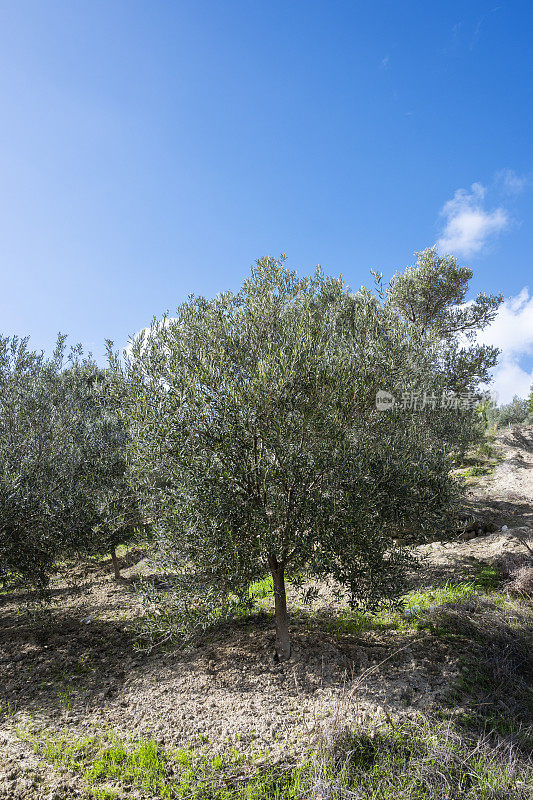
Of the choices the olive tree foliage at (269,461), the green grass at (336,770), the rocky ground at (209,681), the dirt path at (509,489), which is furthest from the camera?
the dirt path at (509,489)

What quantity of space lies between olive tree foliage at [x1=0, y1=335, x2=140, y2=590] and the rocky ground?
7.04 ft

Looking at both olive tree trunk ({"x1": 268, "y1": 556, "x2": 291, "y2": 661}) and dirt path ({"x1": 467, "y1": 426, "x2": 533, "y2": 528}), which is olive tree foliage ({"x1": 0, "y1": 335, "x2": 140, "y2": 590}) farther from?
dirt path ({"x1": 467, "y1": 426, "x2": 533, "y2": 528})

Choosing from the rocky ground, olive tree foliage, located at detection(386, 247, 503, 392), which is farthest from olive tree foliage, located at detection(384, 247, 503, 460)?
the rocky ground

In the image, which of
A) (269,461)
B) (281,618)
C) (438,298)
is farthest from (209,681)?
(438,298)

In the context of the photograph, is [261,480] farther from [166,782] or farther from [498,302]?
[498,302]

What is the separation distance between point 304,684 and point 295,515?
3788 mm

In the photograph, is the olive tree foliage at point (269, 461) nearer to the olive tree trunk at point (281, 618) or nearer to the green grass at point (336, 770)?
the olive tree trunk at point (281, 618)

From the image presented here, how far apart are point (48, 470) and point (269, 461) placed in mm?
8426

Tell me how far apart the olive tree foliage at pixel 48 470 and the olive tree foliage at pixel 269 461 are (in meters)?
2.89

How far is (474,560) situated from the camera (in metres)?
14.8

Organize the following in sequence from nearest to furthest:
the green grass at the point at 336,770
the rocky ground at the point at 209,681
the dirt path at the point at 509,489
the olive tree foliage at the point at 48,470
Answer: the green grass at the point at 336,770 < the rocky ground at the point at 209,681 < the olive tree foliage at the point at 48,470 < the dirt path at the point at 509,489

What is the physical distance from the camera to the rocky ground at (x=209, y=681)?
7.16 meters

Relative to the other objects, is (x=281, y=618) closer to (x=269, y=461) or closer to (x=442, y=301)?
(x=269, y=461)

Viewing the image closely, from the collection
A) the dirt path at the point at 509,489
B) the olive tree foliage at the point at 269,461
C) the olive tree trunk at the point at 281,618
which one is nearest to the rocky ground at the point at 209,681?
the olive tree trunk at the point at 281,618
